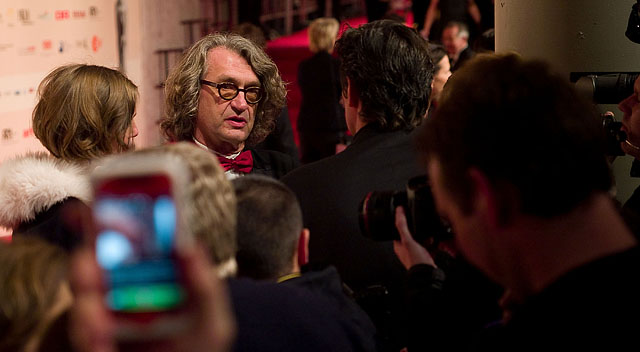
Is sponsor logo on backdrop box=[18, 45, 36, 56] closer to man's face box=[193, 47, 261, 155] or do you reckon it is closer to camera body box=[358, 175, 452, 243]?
man's face box=[193, 47, 261, 155]

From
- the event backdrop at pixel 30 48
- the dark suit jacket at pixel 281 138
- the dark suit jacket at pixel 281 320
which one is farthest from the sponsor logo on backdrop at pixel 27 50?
the dark suit jacket at pixel 281 320

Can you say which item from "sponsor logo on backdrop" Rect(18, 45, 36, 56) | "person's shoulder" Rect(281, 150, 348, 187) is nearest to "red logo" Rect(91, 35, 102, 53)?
"sponsor logo on backdrop" Rect(18, 45, 36, 56)

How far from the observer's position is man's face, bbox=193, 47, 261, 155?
2.74 meters

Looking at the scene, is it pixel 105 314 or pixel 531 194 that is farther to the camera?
pixel 531 194

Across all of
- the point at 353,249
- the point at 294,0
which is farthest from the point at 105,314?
the point at 294,0

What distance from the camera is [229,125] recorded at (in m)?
2.74

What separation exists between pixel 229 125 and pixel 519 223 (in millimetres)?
1689

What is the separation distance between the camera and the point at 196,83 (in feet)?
9.09

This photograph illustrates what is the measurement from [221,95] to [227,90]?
0.10 feet

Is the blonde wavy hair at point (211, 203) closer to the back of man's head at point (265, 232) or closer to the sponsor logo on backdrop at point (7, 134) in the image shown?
the back of man's head at point (265, 232)

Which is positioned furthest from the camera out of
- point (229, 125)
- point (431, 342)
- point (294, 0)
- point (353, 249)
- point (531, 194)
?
point (294, 0)

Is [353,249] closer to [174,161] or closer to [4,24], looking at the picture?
[174,161]

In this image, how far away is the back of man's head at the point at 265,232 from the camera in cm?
160

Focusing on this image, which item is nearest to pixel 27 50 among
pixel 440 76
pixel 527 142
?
pixel 440 76
